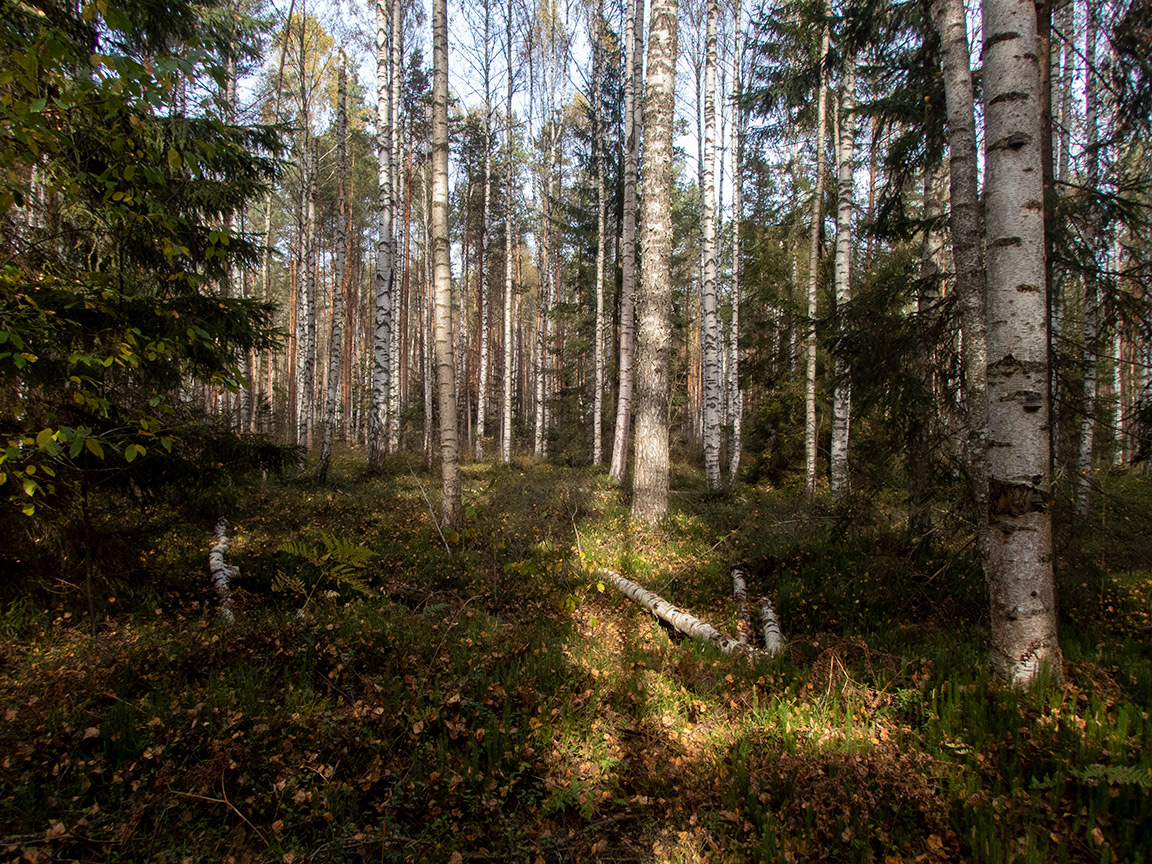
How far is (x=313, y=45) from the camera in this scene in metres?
16.8

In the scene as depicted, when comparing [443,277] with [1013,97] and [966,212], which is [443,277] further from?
[1013,97]

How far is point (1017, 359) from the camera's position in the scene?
3.16 m

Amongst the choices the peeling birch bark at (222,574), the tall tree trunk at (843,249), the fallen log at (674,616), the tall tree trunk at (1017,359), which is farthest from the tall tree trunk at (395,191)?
the tall tree trunk at (1017,359)

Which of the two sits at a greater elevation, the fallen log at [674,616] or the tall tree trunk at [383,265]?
the tall tree trunk at [383,265]

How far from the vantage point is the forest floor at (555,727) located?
2.49 metres

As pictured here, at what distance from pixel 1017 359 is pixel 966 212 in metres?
2.87

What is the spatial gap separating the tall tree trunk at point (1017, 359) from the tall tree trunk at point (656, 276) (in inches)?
189

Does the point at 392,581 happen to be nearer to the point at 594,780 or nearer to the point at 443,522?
the point at 443,522

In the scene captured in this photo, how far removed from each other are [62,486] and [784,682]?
592 centimetres

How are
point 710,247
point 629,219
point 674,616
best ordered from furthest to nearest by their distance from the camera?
point 629,219 → point 710,247 → point 674,616

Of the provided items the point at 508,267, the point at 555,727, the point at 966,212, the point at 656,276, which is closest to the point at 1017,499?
the point at 555,727

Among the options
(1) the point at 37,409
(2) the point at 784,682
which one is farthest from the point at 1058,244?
(1) the point at 37,409

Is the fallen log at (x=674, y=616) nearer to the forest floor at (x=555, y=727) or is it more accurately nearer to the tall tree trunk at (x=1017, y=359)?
the forest floor at (x=555, y=727)

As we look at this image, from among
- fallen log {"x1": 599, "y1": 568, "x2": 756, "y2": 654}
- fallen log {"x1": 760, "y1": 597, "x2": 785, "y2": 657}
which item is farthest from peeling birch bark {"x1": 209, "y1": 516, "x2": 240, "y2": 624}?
fallen log {"x1": 760, "y1": 597, "x2": 785, "y2": 657}
